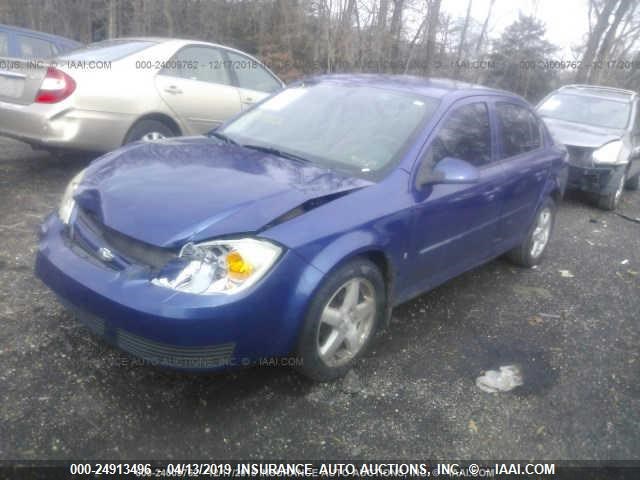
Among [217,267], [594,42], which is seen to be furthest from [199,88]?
[594,42]

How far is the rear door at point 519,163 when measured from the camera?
3993 mm

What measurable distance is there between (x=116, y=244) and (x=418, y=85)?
2397 mm

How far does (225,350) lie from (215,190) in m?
0.79

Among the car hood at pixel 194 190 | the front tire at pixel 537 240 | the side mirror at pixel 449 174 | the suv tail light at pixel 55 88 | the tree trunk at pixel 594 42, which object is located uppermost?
the tree trunk at pixel 594 42

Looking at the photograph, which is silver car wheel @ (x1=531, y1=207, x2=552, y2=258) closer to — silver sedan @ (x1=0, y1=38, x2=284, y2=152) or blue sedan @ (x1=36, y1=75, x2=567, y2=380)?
blue sedan @ (x1=36, y1=75, x2=567, y2=380)

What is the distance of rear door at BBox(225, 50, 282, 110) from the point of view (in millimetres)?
6500

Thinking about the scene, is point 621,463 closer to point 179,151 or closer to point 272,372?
point 272,372

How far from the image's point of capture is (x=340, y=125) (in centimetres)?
342

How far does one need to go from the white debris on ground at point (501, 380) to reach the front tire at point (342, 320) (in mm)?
705

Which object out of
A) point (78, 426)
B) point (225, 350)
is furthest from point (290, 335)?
point (78, 426)

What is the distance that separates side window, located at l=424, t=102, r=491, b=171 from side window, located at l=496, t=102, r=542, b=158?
0.84ft

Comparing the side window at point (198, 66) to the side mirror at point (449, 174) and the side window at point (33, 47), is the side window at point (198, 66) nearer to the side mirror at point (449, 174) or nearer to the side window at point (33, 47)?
the side window at point (33, 47)

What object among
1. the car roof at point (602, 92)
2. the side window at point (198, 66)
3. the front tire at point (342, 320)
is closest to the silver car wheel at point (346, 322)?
the front tire at point (342, 320)

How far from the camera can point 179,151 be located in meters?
3.15
